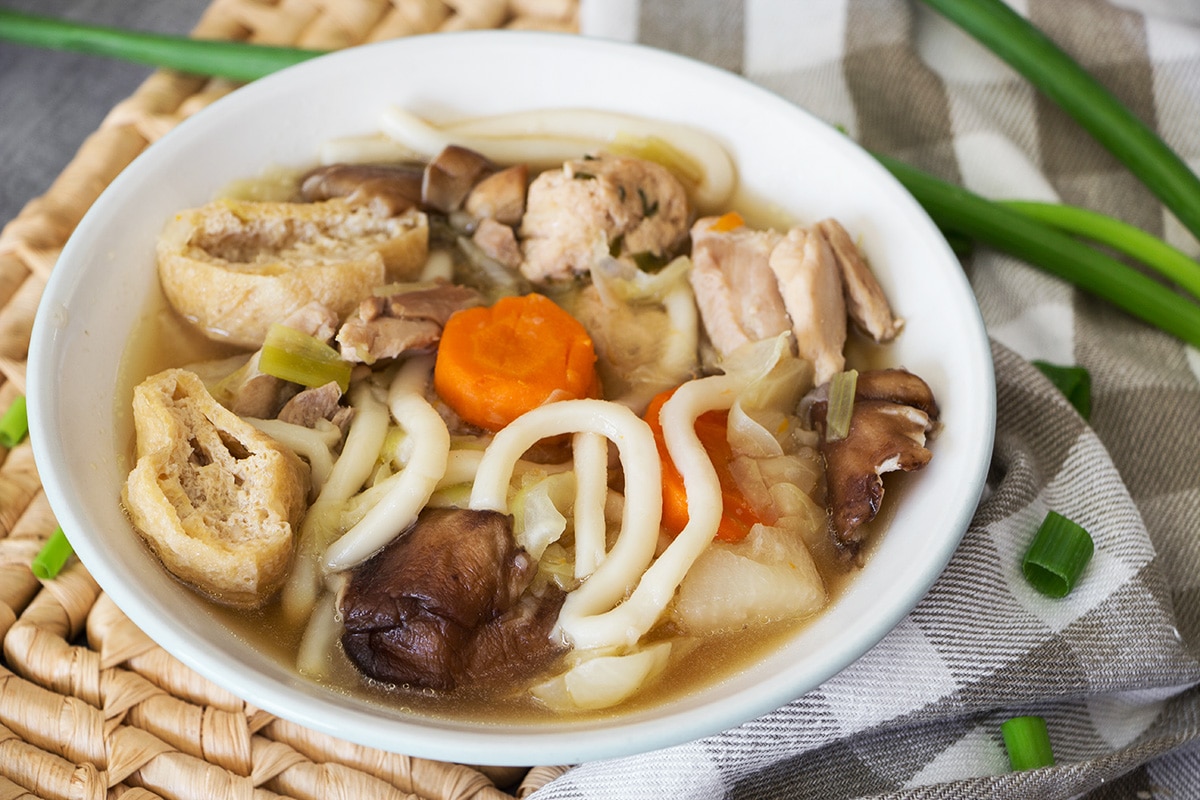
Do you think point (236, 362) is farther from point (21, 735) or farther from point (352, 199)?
point (21, 735)

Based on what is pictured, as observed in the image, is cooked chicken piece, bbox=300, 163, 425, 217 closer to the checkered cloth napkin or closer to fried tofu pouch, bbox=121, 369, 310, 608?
fried tofu pouch, bbox=121, 369, 310, 608

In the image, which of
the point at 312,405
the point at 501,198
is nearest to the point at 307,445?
the point at 312,405

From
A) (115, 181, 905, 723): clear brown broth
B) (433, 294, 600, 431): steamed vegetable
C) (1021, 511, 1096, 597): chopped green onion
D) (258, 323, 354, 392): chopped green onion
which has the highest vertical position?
(258, 323, 354, 392): chopped green onion

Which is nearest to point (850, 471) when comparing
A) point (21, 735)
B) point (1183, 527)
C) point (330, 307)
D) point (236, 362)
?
point (1183, 527)

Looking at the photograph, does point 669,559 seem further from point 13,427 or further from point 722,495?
point 13,427

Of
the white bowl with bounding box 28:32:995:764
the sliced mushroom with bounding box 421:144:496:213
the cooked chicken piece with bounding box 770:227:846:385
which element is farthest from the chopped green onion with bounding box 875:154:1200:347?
the sliced mushroom with bounding box 421:144:496:213

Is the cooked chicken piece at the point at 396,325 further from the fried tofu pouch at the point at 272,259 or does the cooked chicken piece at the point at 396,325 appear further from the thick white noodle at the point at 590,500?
the thick white noodle at the point at 590,500
